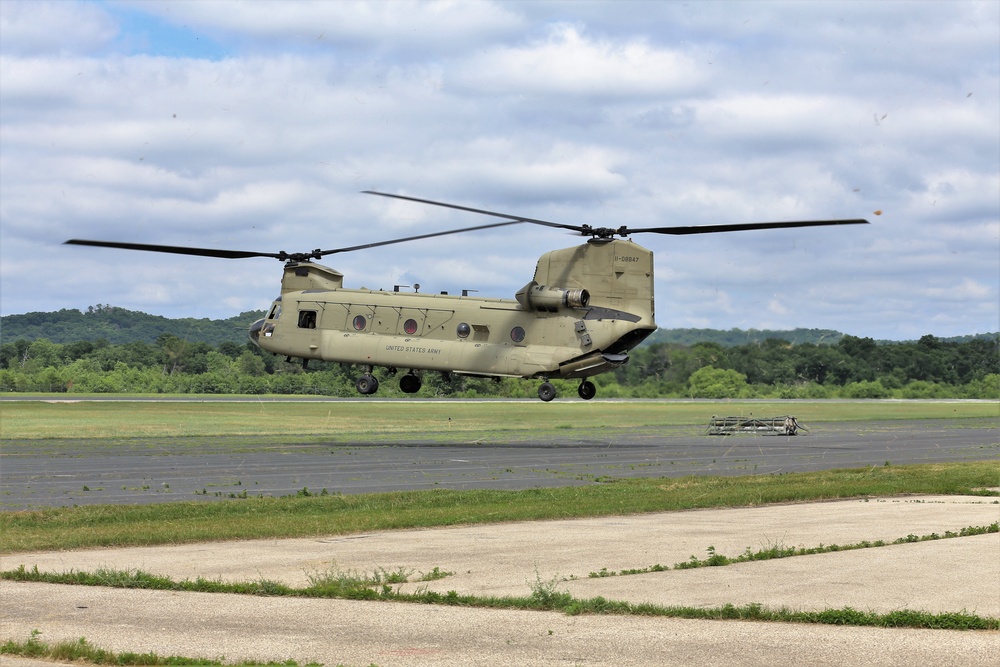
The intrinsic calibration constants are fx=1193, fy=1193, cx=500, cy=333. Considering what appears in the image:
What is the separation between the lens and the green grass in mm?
67812

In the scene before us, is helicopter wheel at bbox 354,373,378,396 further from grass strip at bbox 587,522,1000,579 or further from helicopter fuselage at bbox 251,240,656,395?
grass strip at bbox 587,522,1000,579

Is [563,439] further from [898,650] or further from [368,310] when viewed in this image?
[898,650]

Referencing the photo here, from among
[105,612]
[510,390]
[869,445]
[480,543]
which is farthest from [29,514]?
[510,390]

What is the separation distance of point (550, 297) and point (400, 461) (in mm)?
8761

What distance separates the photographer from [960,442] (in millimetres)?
62781

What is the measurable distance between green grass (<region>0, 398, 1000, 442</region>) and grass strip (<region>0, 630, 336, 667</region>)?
48.6 meters

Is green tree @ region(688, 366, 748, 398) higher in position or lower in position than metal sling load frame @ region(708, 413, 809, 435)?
higher

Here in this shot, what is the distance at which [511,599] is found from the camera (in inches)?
619

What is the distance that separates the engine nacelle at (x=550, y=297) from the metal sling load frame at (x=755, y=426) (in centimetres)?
2894

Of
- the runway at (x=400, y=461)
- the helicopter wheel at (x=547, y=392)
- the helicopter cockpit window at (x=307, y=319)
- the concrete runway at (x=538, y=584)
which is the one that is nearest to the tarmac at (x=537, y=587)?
the concrete runway at (x=538, y=584)

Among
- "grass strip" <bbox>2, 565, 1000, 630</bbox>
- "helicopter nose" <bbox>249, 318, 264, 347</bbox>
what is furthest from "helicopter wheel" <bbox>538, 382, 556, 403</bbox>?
"grass strip" <bbox>2, 565, 1000, 630</bbox>

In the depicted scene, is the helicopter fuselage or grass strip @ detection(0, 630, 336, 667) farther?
the helicopter fuselage

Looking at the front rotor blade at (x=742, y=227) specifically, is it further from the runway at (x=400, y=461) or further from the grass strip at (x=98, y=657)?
the grass strip at (x=98, y=657)

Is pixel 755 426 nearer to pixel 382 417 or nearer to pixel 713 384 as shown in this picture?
pixel 382 417
